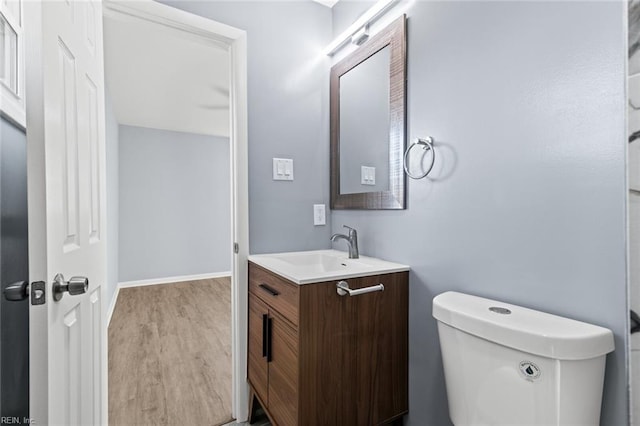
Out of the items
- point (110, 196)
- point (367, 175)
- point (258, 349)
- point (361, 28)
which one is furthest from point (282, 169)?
point (110, 196)

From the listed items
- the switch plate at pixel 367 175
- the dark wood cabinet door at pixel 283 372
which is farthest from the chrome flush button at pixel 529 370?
the switch plate at pixel 367 175

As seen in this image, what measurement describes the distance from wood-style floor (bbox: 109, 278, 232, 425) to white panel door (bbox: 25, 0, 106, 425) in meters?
0.56

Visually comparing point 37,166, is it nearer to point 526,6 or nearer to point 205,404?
point 526,6

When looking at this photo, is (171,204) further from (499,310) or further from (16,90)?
(499,310)

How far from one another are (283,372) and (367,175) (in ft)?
3.31

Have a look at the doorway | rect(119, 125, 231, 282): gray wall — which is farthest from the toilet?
rect(119, 125, 231, 282): gray wall

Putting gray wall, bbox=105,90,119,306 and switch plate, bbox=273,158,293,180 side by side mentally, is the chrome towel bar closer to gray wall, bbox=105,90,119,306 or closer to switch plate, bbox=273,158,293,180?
switch plate, bbox=273,158,293,180

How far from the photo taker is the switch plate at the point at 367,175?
1.57 meters

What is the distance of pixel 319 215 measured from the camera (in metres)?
1.85

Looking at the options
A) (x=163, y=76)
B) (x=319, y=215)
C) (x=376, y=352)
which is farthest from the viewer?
(x=163, y=76)

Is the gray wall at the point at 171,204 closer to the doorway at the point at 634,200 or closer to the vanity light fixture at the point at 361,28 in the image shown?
the vanity light fixture at the point at 361,28

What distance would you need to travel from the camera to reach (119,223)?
14.0 feet

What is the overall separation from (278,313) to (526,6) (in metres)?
1.36

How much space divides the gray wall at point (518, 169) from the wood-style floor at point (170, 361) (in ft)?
3.95
